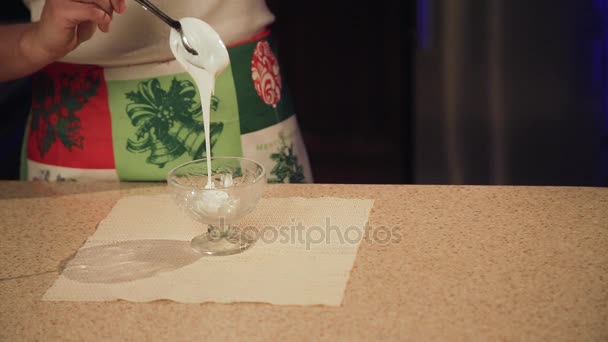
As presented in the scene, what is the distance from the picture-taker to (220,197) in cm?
107

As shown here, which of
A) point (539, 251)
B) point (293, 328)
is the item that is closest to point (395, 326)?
point (293, 328)

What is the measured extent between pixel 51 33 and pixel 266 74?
39 cm

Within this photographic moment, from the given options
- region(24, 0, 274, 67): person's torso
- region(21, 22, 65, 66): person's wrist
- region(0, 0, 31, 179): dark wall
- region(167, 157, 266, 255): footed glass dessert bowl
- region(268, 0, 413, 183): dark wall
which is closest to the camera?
region(167, 157, 266, 255): footed glass dessert bowl

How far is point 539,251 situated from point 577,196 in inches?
8.5

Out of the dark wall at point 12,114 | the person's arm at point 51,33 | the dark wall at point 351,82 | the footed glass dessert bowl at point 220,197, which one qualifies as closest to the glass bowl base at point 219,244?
the footed glass dessert bowl at point 220,197

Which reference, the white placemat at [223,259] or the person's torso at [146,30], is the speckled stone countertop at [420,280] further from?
the person's torso at [146,30]

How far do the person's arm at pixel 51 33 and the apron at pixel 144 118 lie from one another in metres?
0.10

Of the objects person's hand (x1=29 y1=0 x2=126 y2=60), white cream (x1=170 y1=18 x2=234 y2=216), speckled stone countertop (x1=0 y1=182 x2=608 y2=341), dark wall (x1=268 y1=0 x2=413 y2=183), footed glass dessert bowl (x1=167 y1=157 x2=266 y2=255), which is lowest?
dark wall (x1=268 y1=0 x2=413 y2=183)

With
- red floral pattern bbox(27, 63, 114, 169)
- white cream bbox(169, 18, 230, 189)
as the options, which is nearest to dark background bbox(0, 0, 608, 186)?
red floral pattern bbox(27, 63, 114, 169)

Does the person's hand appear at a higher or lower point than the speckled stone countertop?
higher

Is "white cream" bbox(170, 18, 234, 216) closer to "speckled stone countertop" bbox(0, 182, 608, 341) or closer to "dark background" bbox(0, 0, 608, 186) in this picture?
"speckled stone countertop" bbox(0, 182, 608, 341)

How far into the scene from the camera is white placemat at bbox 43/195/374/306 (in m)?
0.98

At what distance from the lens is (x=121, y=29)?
56.4 inches

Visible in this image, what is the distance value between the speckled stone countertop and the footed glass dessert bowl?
132 mm
